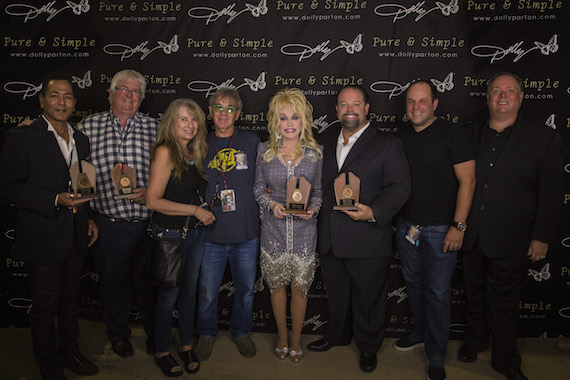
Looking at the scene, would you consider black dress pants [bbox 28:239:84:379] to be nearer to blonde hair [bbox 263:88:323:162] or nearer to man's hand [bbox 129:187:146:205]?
man's hand [bbox 129:187:146:205]

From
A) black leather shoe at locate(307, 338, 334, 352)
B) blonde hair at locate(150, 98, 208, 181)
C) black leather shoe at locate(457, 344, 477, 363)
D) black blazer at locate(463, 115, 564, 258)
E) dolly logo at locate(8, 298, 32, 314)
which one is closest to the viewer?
blonde hair at locate(150, 98, 208, 181)

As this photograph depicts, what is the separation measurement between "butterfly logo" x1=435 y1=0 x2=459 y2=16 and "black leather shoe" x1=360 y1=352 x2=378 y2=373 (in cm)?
264

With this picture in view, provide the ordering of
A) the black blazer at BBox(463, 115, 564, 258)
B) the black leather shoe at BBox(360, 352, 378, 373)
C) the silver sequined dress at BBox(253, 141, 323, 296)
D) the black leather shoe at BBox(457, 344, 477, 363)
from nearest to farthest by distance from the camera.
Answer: the black blazer at BBox(463, 115, 564, 258), the silver sequined dress at BBox(253, 141, 323, 296), the black leather shoe at BBox(360, 352, 378, 373), the black leather shoe at BBox(457, 344, 477, 363)

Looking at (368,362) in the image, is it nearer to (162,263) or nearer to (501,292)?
(501,292)

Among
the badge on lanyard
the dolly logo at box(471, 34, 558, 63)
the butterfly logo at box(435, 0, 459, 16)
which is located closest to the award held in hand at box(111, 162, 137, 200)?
the badge on lanyard

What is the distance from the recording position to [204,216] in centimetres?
236

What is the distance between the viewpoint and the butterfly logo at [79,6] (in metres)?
3.07

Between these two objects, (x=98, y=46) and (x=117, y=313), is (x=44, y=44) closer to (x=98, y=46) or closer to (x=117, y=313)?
(x=98, y=46)

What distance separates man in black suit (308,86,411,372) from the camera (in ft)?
7.97

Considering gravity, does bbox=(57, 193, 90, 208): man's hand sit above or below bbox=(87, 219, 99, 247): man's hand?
above

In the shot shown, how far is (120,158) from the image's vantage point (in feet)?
8.39

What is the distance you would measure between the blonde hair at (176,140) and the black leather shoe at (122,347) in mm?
1390

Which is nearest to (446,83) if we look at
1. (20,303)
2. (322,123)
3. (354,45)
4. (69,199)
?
(354,45)

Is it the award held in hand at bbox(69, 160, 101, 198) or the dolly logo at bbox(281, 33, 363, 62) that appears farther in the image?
the dolly logo at bbox(281, 33, 363, 62)
